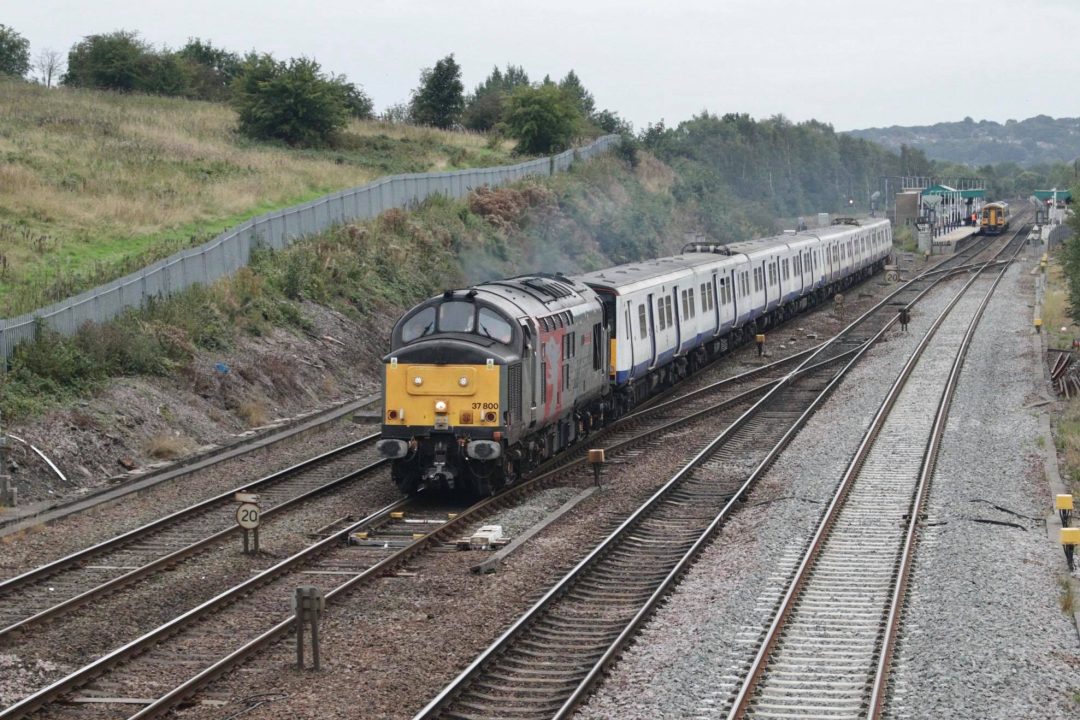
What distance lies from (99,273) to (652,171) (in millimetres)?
50160

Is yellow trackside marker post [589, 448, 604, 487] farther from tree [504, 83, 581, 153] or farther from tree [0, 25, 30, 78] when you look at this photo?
tree [0, 25, 30, 78]

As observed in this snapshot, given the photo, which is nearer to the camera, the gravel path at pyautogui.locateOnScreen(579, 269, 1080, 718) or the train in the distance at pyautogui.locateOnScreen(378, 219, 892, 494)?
the gravel path at pyautogui.locateOnScreen(579, 269, 1080, 718)

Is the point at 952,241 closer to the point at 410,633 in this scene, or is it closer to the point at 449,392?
the point at 449,392

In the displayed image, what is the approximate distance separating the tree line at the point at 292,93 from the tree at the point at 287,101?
4 cm

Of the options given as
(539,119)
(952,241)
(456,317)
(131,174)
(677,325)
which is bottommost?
(677,325)

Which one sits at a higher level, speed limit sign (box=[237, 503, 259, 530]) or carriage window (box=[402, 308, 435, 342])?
carriage window (box=[402, 308, 435, 342])

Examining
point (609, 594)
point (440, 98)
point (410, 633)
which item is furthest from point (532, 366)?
point (440, 98)

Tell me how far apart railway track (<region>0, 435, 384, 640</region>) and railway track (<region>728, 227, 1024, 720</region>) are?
22.8 ft

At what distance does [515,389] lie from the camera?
1897cm

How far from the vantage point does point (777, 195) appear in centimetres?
13125

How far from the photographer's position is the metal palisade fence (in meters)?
23.7

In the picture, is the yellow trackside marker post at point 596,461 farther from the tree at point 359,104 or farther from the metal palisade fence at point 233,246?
the tree at point 359,104

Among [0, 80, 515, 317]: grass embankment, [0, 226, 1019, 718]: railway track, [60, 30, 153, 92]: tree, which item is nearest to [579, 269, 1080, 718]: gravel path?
[0, 226, 1019, 718]: railway track

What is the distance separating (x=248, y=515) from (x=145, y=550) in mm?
1573
